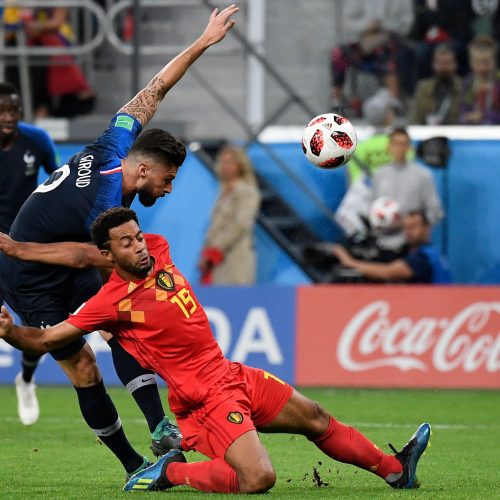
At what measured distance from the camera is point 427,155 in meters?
15.3

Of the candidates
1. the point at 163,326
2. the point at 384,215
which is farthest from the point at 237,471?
the point at 384,215

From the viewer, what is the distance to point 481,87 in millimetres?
15383

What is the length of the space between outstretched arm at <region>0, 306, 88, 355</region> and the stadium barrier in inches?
264

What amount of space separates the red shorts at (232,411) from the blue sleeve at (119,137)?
1.35m

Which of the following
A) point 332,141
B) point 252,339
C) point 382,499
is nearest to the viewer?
point 382,499

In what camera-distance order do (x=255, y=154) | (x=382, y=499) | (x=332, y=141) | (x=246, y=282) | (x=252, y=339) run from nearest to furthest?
(x=382, y=499), (x=332, y=141), (x=252, y=339), (x=246, y=282), (x=255, y=154)

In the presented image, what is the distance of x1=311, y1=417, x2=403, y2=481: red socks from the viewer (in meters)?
6.72

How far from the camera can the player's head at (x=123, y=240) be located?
6500 mm

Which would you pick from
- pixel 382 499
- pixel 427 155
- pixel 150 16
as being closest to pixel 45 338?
pixel 382 499

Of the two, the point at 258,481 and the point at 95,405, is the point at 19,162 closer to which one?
the point at 95,405

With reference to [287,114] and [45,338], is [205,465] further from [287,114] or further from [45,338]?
[287,114]

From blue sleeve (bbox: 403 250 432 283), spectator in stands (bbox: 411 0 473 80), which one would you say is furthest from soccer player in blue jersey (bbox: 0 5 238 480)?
spectator in stands (bbox: 411 0 473 80)

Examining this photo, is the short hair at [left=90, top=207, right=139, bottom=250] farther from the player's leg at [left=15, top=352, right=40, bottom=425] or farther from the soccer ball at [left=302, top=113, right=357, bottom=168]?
the player's leg at [left=15, top=352, right=40, bottom=425]

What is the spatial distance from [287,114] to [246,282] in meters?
2.20
